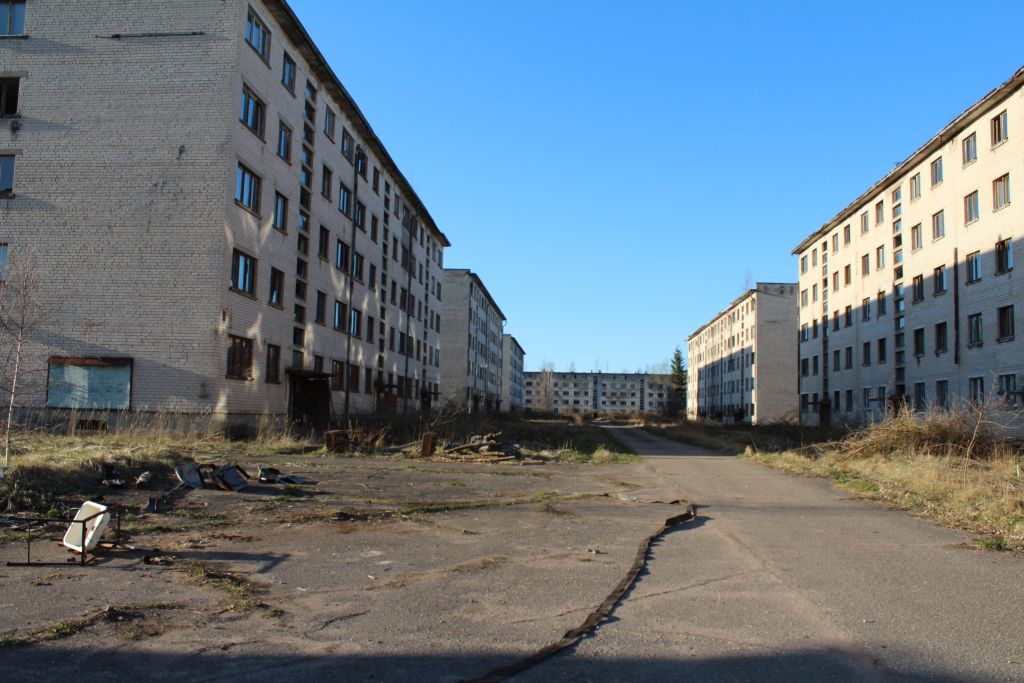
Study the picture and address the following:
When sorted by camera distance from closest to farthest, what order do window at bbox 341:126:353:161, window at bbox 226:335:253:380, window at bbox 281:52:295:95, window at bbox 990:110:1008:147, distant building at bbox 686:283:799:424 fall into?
window at bbox 226:335:253:380
window at bbox 281:52:295:95
window at bbox 990:110:1008:147
window at bbox 341:126:353:161
distant building at bbox 686:283:799:424

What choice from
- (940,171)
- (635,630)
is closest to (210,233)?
(635,630)

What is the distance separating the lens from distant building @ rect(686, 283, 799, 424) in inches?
2970

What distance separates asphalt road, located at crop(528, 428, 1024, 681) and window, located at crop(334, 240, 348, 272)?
28003mm

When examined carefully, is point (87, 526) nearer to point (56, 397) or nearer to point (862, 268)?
point (56, 397)

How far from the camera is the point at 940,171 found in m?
37.1

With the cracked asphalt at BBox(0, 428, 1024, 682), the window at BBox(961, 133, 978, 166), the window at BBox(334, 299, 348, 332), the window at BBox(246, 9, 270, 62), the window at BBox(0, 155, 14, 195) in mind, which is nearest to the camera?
the cracked asphalt at BBox(0, 428, 1024, 682)

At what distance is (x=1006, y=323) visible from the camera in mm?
30859

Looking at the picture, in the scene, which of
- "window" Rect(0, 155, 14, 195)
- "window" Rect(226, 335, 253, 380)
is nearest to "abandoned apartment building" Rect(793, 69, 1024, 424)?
"window" Rect(226, 335, 253, 380)

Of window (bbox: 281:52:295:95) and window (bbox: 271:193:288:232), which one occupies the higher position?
window (bbox: 281:52:295:95)

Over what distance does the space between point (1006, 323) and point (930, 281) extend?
7471 millimetres

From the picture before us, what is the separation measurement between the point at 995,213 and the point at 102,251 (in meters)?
33.3

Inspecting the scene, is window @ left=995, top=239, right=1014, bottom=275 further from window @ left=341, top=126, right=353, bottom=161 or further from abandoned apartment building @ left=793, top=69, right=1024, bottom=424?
window @ left=341, top=126, right=353, bottom=161

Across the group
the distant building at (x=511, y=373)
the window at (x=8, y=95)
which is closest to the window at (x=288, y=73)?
the window at (x=8, y=95)

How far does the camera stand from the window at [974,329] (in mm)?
32906
